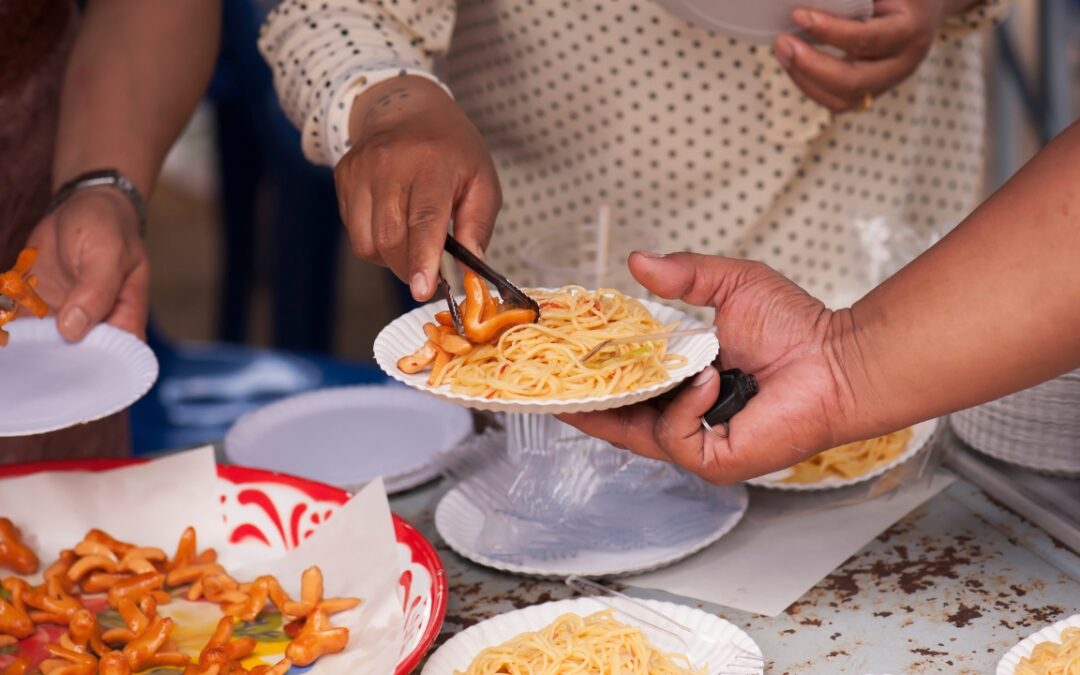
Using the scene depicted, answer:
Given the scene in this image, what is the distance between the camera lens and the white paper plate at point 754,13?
217cm

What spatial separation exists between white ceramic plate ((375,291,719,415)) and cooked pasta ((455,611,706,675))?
30 cm

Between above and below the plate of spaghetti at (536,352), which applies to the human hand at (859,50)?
above

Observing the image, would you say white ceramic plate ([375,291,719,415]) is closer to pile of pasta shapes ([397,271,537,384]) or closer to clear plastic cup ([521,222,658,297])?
pile of pasta shapes ([397,271,537,384])

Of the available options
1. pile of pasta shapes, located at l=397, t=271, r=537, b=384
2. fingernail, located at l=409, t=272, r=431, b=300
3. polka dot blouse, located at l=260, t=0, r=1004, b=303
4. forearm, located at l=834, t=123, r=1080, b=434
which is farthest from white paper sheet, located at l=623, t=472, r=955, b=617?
polka dot blouse, located at l=260, t=0, r=1004, b=303

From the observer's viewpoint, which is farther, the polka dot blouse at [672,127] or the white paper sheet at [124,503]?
the polka dot blouse at [672,127]

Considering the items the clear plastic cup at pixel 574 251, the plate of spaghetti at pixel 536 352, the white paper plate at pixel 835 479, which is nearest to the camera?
the plate of spaghetti at pixel 536 352

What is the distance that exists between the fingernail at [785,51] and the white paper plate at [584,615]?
46.3 inches

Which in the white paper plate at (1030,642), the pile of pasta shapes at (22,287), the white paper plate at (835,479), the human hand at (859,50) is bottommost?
the white paper plate at (835,479)

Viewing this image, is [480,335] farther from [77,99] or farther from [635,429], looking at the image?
[77,99]

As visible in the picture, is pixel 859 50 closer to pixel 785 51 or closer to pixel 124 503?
pixel 785 51

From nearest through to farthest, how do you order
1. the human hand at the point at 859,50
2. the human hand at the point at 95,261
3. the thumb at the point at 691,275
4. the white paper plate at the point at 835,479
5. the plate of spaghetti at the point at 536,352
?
the plate of spaghetti at the point at 536,352, the thumb at the point at 691,275, the white paper plate at the point at 835,479, the human hand at the point at 95,261, the human hand at the point at 859,50

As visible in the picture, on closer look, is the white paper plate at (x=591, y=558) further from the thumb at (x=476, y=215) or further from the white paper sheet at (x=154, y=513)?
the thumb at (x=476, y=215)

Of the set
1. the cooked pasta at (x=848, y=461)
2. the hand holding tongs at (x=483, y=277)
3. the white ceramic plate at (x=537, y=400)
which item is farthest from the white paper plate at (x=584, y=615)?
the cooked pasta at (x=848, y=461)

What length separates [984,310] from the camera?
1.43 metres
